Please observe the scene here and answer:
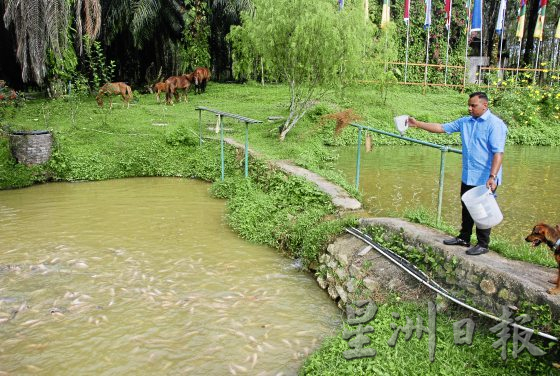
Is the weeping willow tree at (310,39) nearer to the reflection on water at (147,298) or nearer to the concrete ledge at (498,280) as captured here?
the reflection on water at (147,298)

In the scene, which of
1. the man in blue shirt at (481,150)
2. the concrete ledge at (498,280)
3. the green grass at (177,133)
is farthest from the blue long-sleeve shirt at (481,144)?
the green grass at (177,133)

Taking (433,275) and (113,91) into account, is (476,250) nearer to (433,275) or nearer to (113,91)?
(433,275)

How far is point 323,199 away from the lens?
26.6ft

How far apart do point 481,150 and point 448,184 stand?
6306 mm

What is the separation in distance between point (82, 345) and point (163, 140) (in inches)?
342

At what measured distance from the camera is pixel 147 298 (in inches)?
235

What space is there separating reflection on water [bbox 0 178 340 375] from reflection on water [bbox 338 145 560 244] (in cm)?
267

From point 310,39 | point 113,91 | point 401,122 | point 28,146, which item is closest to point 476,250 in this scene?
point 401,122

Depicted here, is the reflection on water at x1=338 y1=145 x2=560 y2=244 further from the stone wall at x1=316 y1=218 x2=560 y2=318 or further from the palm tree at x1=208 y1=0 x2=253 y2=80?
the palm tree at x1=208 y1=0 x2=253 y2=80

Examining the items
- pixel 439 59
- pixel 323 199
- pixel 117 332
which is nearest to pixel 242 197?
pixel 323 199

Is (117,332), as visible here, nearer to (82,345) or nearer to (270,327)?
(82,345)

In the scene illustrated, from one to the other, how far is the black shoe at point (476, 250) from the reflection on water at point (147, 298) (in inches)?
63.8

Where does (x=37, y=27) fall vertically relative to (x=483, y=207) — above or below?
above

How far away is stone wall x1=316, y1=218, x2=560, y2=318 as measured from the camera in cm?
429
